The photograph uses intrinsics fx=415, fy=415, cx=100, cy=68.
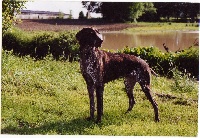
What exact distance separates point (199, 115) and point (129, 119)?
1.03m

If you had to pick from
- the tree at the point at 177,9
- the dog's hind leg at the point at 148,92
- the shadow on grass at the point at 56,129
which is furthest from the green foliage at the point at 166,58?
the shadow on grass at the point at 56,129

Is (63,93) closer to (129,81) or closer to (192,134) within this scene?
(129,81)

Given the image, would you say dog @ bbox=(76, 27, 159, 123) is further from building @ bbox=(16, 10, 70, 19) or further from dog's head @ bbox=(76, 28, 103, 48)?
building @ bbox=(16, 10, 70, 19)

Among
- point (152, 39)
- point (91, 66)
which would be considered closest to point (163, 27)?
point (152, 39)

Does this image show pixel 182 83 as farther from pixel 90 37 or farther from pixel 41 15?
pixel 90 37

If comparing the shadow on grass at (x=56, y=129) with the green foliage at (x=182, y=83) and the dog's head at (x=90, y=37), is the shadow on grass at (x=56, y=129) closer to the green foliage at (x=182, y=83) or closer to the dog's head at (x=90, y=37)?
the dog's head at (x=90, y=37)

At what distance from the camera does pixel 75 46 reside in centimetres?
880

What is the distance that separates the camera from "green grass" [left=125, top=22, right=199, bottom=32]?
7006mm

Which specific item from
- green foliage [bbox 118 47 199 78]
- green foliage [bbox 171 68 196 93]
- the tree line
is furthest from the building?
green foliage [bbox 171 68 196 93]

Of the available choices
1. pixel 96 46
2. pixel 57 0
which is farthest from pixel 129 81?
pixel 57 0

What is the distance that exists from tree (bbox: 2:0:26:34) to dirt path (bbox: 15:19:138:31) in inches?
6.6

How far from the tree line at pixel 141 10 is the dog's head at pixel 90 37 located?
0.99m

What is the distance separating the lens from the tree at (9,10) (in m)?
6.90

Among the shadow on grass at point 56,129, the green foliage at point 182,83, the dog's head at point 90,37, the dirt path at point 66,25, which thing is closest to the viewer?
the dog's head at point 90,37
